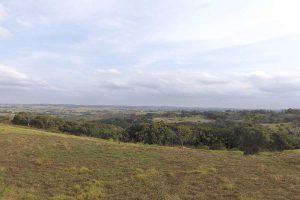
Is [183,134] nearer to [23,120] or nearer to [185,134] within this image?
[185,134]

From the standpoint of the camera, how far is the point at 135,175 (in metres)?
20.9

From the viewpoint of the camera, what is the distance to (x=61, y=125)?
8981 cm

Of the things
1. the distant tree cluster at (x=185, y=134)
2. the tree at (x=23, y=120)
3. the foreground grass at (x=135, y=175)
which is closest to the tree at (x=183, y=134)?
the distant tree cluster at (x=185, y=134)

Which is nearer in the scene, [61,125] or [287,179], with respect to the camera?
[287,179]

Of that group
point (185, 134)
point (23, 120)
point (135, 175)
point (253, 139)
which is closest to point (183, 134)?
point (185, 134)

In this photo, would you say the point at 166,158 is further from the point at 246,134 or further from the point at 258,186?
the point at 246,134

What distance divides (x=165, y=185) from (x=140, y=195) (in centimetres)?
228

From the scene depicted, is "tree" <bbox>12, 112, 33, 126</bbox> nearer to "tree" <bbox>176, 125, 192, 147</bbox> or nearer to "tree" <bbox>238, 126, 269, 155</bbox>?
"tree" <bbox>176, 125, 192, 147</bbox>

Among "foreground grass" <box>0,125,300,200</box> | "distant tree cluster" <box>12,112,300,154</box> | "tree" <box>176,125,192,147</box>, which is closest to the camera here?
"foreground grass" <box>0,125,300,200</box>

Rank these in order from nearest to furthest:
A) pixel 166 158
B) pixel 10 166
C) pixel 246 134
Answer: pixel 10 166
pixel 166 158
pixel 246 134

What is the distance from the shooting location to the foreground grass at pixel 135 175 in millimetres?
16812

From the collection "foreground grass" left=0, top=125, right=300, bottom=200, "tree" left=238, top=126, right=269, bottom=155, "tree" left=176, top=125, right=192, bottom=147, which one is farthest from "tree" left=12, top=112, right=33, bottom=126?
"foreground grass" left=0, top=125, right=300, bottom=200

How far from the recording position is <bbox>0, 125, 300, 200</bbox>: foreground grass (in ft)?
55.2

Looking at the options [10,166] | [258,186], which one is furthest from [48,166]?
[258,186]
